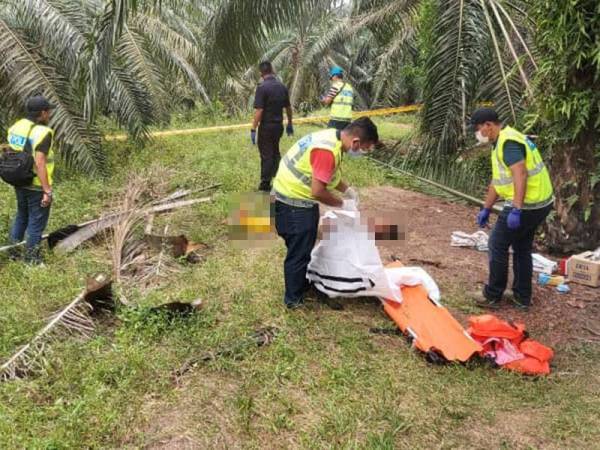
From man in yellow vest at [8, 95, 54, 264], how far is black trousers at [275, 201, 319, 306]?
2267 mm

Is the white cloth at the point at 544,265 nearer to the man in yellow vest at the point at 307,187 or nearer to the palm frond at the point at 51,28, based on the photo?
the man in yellow vest at the point at 307,187

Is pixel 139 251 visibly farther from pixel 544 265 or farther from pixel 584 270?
pixel 584 270

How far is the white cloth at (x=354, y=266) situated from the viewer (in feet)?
14.1

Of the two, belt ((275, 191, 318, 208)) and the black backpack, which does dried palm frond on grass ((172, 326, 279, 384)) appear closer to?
belt ((275, 191, 318, 208))

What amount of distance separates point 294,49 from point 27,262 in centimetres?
1578

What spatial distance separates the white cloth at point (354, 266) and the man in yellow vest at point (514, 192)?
0.66 metres

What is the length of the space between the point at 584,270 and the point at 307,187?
283cm

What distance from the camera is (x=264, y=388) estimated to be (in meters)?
3.47

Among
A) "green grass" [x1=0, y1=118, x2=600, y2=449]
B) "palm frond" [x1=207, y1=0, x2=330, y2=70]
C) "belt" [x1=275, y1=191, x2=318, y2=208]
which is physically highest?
"palm frond" [x1=207, y1=0, x2=330, y2=70]

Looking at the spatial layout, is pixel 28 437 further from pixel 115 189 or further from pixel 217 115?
pixel 217 115

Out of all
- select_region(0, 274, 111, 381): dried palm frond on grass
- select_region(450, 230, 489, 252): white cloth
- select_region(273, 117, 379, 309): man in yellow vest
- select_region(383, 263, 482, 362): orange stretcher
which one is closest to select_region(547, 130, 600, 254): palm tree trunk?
select_region(450, 230, 489, 252): white cloth

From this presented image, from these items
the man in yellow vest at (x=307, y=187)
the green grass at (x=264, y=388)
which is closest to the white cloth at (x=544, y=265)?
the green grass at (x=264, y=388)

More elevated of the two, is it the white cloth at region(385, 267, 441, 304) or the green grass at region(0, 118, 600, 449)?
the white cloth at region(385, 267, 441, 304)

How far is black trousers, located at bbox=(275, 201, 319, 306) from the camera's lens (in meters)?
4.24
